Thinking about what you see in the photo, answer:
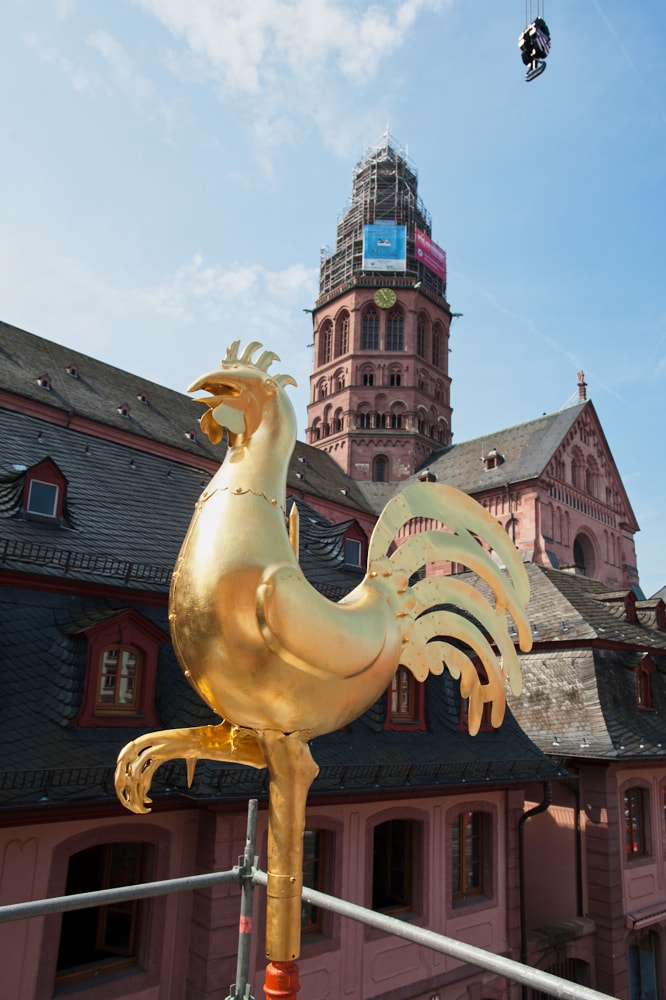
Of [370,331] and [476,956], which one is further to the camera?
[370,331]

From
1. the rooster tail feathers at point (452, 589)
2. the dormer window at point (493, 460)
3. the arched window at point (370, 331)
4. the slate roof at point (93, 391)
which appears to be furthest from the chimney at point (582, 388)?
the rooster tail feathers at point (452, 589)

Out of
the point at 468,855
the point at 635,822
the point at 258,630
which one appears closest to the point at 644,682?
the point at 635,822

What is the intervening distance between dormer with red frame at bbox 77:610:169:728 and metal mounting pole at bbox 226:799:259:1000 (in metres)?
5.44

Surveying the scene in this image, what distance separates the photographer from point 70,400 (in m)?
30.0

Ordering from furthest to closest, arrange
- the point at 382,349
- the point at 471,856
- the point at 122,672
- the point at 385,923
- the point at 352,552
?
the point at 382,349, the point at 352,552, the point at 471,856, the point at 122,672, the point at 385,923

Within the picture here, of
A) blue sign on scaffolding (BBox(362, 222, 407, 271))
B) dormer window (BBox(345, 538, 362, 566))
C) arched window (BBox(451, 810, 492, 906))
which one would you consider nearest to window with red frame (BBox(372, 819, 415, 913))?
arched window (BBox(451, 810, 492, 906))

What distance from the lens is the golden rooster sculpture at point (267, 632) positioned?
2424 mm

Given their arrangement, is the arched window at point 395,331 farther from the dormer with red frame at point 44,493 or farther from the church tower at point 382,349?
the dormer with red frame at point 44,493

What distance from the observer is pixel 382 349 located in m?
57.1

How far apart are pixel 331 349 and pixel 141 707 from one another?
174ft

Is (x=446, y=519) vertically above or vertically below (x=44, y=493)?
below

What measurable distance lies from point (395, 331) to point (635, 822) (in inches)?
1830

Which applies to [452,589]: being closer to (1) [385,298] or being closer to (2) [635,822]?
(2) [635,822]

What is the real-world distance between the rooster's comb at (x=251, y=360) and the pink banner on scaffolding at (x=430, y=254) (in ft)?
203
